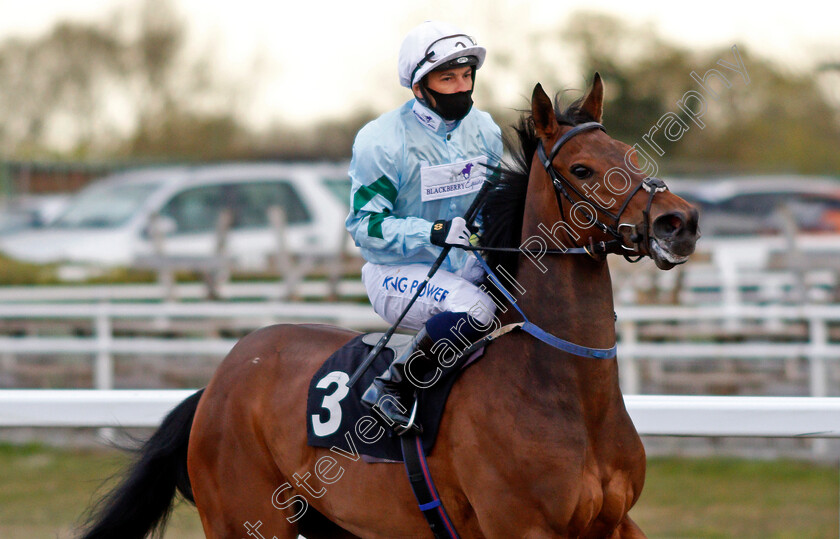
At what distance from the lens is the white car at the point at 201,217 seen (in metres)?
11.2

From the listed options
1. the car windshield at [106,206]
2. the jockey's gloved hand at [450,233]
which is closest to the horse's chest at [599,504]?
the jockey's gloved hand at [450,233]

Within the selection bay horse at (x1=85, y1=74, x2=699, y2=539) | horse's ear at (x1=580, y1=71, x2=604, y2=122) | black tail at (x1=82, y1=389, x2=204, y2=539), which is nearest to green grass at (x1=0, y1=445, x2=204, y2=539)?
black tail at (x1=82, y1=389, x2=204, y2=539)

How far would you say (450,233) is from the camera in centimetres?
295

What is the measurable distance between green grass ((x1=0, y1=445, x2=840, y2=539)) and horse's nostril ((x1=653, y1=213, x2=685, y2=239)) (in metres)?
3.32

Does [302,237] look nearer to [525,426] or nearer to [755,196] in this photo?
[755,196]

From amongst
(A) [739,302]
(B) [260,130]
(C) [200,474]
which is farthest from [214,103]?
(C) [200,474]

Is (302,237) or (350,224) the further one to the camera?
(302,237)

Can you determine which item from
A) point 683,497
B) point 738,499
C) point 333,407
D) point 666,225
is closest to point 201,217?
point 683,497

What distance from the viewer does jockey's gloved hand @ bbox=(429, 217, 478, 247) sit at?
2.95 m

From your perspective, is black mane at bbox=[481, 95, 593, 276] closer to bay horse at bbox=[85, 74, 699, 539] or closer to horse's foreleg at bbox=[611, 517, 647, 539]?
bay horse at bbox=[85, 74, 699, 539]

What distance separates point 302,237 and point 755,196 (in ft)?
23.7

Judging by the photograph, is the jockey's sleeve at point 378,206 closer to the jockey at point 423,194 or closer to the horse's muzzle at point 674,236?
the jockey at point 423,194

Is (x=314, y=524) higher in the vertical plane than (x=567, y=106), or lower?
lower

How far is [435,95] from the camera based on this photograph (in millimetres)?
3137
